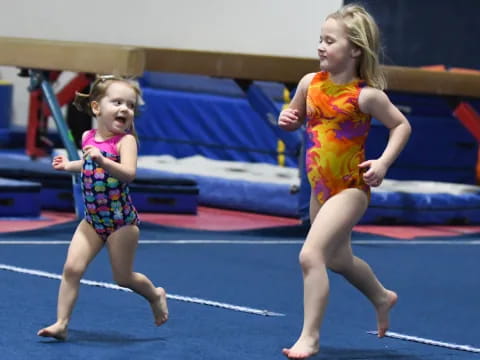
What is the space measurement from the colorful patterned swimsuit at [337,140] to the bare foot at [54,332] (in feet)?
3.01

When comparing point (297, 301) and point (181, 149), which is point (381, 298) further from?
point (181, 149)

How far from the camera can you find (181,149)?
948cm

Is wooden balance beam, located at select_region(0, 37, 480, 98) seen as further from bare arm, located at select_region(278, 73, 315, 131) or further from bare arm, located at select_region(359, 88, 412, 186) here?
bare arm, located at select_region(359, 88, 412, 186)

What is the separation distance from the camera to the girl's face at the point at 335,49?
356 cm

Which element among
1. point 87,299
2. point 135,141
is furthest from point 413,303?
point 135,141

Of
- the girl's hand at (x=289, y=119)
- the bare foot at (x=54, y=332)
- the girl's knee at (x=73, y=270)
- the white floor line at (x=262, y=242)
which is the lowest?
the white floor line at (x=262, y=242)

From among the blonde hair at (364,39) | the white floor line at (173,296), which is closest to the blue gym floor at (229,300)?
the white floor line at (173,296)

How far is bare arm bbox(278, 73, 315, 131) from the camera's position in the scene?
3.66 metres

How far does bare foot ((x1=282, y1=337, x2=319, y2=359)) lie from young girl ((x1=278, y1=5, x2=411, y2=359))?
0.20m

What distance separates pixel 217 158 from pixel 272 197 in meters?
1.99

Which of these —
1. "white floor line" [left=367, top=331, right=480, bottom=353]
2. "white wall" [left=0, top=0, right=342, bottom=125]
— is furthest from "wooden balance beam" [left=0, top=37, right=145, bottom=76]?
"white wall" [left=0, top=0, right=342, bottom=125]

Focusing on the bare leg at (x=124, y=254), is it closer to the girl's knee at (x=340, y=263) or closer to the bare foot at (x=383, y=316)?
the girl's knee at (x=340, y=263)

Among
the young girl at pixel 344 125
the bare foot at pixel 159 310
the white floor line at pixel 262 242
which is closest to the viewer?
the young girl at pixel 344 125

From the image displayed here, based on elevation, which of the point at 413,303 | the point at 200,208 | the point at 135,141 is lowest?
the point at 200,208
